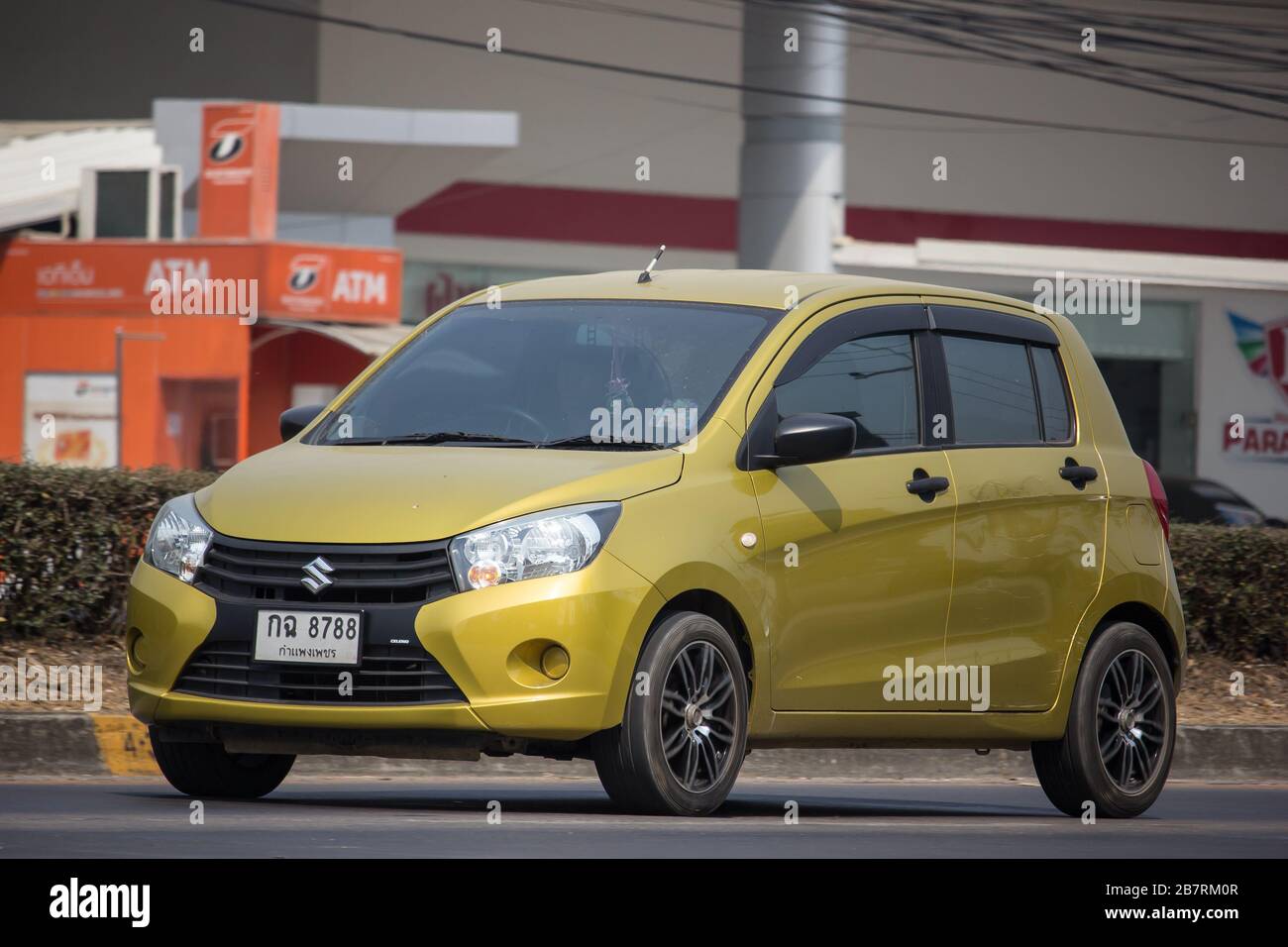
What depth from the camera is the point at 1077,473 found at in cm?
872

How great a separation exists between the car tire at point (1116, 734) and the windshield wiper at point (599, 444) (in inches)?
87.0

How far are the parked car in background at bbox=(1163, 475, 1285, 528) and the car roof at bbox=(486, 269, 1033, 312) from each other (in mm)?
19003

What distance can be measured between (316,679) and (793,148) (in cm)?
1738

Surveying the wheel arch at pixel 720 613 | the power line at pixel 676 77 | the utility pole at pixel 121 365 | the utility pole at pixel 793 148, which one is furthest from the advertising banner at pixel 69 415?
the wheel arch at pixel 720 613

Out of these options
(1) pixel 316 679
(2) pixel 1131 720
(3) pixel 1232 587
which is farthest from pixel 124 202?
(1) pixel 316 679

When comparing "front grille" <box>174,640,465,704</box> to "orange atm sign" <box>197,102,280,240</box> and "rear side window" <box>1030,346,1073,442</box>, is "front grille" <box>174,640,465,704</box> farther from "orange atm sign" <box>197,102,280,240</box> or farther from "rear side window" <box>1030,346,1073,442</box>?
"orange atm sign" <box>197,102,280,240</box>

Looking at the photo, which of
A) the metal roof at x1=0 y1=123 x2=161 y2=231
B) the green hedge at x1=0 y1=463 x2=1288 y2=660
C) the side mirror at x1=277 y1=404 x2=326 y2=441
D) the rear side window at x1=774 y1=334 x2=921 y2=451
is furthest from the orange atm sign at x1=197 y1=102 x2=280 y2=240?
the rear side window at x1=774 y1=334 x2=921 y2=451

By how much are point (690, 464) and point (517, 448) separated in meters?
0.57

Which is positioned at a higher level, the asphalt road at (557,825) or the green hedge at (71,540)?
the green hedge at (71,540)

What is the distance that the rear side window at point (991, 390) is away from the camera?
8.51 metres

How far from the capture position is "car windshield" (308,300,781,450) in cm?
754

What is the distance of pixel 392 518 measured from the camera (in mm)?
6883

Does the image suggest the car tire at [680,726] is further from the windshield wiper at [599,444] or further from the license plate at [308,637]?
the license plate at [308,637]
